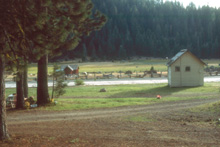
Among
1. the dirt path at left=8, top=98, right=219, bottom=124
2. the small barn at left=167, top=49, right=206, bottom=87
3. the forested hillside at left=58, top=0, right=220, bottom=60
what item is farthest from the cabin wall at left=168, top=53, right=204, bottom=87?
the forested hillside at left=58, top=0, right=220, bottom=60

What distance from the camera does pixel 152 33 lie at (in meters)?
160

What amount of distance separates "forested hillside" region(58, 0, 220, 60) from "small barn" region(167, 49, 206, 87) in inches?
4392

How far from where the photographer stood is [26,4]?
8.16 meters

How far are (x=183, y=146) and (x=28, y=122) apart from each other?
763cm

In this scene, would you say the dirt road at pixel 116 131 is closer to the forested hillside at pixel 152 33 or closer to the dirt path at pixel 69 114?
the dirt path at pixel 69 114

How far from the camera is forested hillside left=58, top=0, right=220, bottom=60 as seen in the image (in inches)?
5782

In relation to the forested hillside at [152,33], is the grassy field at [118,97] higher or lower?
lower

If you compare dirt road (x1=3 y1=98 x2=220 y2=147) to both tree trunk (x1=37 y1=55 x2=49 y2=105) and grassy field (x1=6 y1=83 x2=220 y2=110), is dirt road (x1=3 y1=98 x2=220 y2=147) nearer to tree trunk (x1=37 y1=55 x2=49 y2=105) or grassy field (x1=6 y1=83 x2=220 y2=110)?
tree trunk (x1=37 y1=55 x2=49 y2=105)

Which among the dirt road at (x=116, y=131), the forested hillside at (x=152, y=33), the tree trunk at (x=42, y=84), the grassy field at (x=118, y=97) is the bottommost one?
the dirt road at (x=116, y=131)

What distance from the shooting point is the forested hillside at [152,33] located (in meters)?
147

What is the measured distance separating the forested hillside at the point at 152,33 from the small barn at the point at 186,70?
111550mm

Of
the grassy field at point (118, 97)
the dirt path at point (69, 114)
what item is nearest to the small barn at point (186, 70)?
the grassy field at point (118, 97)

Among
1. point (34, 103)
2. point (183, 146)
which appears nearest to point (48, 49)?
point (183, 146)

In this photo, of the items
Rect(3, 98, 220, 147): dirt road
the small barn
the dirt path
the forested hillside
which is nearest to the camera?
Rect(3, 98, 220, 147): dirt road
